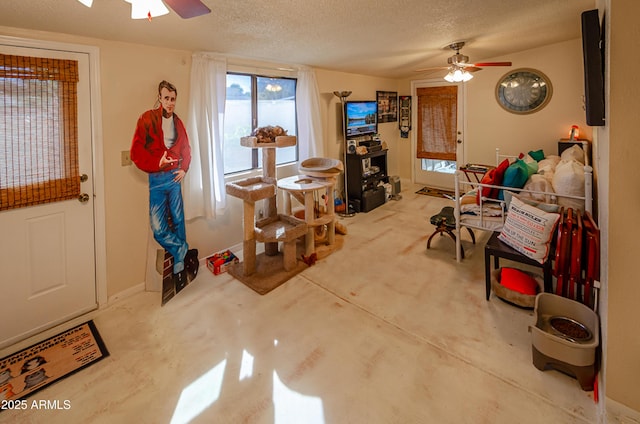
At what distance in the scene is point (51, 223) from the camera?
2.34m

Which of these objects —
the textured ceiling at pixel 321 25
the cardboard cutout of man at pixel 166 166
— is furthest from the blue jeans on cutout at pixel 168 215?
the textured ceiling at pixel 321 25

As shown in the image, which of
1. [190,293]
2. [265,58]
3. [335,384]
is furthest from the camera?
[265,58]

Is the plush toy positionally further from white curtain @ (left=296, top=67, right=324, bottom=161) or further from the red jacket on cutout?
white curtain @ (left=296, top=67, right=324, bottom=161)

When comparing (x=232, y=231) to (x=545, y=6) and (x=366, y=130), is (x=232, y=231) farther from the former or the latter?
(x=545, y=6)

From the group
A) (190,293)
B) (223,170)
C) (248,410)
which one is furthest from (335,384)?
(223,170)

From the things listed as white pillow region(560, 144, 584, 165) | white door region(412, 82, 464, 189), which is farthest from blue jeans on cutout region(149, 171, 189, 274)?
white door region(412, 82, 464, 189)

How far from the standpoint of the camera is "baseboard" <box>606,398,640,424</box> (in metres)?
1.51

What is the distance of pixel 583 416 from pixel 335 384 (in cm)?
Result: 124

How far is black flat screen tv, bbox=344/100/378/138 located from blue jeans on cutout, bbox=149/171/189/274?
300 cm

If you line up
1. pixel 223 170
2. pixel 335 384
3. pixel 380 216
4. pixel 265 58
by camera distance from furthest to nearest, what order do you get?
pixel 380 216 < pixel 265 58 < pixel 223 170 < pixel 335 384

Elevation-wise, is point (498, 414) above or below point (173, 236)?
below

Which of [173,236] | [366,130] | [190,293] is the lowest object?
[190,293]

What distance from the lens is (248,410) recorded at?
1.70m

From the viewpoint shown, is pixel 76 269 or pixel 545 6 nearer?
pixel 76 269
